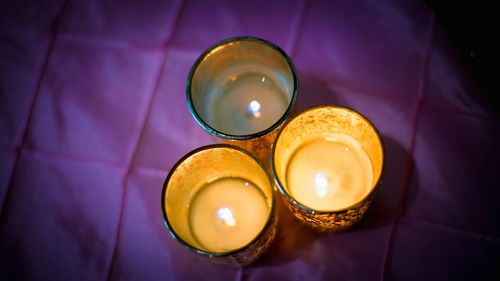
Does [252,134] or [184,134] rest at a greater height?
[252,134]

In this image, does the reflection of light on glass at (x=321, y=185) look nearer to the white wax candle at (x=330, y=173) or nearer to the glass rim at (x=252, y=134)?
the white wax candle at (x=330, y=173)

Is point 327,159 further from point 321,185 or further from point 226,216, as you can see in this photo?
point 226,216

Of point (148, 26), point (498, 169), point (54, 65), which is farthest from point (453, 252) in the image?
point (54, 65)

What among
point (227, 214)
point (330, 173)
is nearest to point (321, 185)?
point (330, 173)

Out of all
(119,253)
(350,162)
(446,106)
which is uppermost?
(446,106)

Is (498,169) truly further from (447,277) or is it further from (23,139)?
(23,139)

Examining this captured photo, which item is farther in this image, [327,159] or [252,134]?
[327,159]

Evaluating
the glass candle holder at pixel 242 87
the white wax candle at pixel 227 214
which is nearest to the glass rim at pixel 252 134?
the glass candle holder at pixel 242 87
